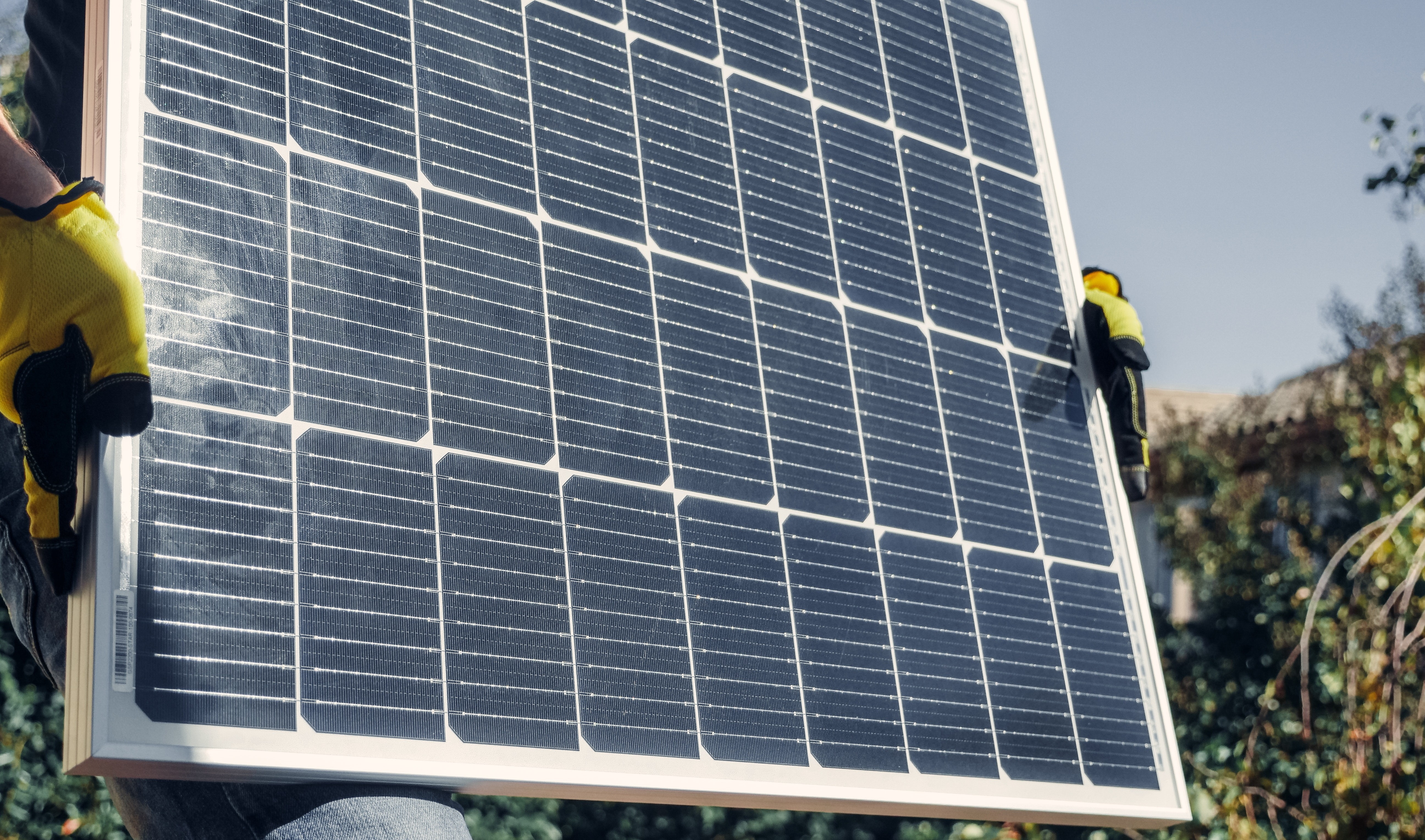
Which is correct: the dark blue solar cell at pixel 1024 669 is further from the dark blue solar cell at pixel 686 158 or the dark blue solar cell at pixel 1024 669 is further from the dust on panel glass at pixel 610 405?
the dark blue solar cell at pixel 686 158

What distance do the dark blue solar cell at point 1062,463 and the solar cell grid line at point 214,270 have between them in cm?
300

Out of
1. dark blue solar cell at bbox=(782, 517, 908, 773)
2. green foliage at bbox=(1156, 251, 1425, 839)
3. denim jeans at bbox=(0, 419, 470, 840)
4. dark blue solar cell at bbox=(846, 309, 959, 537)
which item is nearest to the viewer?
denim jeans at bbox=(0, 419, 470, 840)

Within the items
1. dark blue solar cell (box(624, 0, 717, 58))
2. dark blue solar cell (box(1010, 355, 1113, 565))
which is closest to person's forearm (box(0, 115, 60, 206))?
dark blue solar cell (box(624, 0, 717, 58))

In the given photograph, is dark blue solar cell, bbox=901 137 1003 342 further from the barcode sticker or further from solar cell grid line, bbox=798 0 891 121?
the barcode sticker

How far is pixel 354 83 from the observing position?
3814 millimetres

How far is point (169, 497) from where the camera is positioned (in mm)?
3016

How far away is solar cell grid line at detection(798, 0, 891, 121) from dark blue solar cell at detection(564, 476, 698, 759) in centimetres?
222

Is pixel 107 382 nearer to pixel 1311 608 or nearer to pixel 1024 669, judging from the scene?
pixel 1024 669

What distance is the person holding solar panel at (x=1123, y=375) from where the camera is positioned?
5.29m

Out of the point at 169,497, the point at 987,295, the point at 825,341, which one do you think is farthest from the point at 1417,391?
the point at 169,497

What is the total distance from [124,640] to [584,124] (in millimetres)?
2309

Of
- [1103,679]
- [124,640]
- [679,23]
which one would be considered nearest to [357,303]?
[124,640]

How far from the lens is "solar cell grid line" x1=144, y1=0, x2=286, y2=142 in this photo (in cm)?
342

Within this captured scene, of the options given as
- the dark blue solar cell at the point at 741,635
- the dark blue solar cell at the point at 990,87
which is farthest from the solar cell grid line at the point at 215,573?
the dark blue solar cell at the point at 990,87
